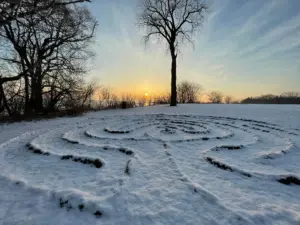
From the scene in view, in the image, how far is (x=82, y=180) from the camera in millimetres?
3559

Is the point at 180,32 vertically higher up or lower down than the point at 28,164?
higher up

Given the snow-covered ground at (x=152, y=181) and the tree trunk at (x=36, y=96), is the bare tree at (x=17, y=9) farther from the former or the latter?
the tree trunk at (x=36, y=96)

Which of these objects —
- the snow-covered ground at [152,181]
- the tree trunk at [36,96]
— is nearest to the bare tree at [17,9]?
the snow-covered ground at [152,181]

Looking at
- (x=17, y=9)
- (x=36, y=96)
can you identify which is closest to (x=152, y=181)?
(x=17, y=9)

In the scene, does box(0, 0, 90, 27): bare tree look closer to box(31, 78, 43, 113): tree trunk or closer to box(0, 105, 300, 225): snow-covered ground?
box(0, 105, 300, 225): snow-covered ground

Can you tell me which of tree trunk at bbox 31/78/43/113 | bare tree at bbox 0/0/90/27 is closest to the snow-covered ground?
bare tree at bbox 0/0/90/27

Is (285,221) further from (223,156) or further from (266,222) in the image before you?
(223,156)

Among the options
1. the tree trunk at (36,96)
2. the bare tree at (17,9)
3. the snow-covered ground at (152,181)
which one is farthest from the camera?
the tree trunk at (36,96)

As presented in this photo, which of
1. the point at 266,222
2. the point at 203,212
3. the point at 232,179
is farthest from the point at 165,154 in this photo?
the point at 266,222

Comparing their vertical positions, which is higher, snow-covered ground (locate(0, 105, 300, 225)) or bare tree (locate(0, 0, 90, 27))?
bare tree (locate(0, 0, 90, 27))

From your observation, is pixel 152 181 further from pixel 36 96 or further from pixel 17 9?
pixel 36 96

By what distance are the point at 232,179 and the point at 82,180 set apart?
8.81 feet

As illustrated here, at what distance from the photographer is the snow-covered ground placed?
250 centimetres

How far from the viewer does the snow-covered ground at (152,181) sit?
2500 millimetres
